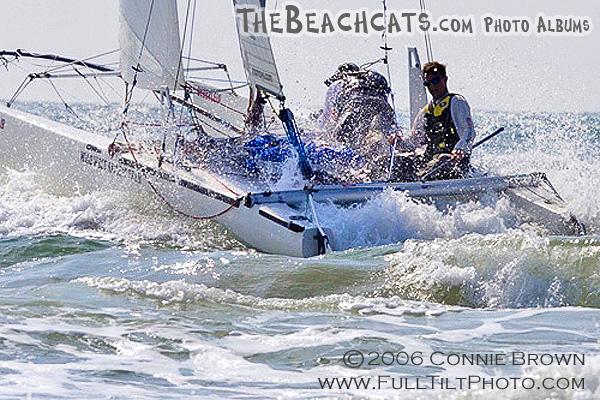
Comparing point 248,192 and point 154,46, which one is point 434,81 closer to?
point 248,192

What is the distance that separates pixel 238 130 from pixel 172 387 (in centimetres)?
617

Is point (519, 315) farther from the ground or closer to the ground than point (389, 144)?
closer to the ground

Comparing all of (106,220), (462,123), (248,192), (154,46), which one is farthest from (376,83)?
(106,220)

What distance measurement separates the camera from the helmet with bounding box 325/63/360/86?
38.5ft

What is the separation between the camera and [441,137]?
10.2 m

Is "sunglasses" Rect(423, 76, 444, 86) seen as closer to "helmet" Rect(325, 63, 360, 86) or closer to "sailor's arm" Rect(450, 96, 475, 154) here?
"sailor's arm" Rect(450, 96, 475, 154)

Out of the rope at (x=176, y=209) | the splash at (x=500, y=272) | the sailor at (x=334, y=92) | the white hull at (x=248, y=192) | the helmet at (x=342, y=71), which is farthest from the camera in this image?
the helmet at (x=342, y=71)

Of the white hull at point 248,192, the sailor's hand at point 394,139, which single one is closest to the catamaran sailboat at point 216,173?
the white hull at point 248,192

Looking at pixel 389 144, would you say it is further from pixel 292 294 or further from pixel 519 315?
pixel 519 315

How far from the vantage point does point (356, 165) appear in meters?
10.1

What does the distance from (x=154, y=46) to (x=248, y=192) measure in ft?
7.32

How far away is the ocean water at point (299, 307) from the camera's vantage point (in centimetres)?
528

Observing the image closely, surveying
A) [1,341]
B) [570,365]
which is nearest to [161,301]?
[1,341]

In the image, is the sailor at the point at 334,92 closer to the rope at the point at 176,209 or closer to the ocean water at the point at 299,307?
the rope at the point at 176,209
